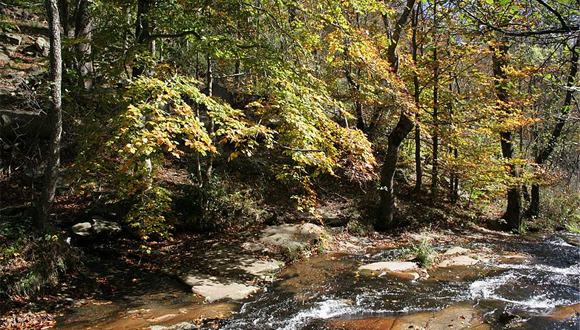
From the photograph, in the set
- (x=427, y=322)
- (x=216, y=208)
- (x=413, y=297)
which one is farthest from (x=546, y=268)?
(x=216, y=208)

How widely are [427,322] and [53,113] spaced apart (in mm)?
7167

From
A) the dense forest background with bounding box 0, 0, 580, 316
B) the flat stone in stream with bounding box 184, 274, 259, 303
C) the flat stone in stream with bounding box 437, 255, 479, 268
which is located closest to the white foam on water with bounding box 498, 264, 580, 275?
the flat stone in stream with bounding box 437, 255, 479, 268

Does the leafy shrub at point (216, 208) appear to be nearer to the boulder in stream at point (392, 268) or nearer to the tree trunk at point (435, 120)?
the boulder in stream at point (392, 268)

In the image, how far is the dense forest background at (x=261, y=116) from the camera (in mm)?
5266

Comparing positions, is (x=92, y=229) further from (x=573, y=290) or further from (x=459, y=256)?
(x=573, y=290)

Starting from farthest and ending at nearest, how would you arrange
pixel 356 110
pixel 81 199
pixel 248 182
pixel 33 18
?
pixel 33 18
pixel 356 110
pixel 248 182
pixel 81 199

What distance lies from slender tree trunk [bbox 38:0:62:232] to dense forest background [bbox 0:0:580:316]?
1.4 inches

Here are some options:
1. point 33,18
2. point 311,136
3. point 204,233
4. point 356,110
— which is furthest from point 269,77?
point 33,18

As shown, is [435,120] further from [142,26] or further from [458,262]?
[142,26]

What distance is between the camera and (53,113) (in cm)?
627

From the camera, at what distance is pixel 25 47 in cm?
1491

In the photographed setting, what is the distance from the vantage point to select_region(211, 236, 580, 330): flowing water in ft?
15.8

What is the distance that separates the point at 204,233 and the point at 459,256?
21.9 feet

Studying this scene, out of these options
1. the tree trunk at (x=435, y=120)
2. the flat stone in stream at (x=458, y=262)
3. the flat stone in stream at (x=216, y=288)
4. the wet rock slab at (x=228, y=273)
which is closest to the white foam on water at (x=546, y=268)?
the flat stone in stream at (x=458, y=262)
